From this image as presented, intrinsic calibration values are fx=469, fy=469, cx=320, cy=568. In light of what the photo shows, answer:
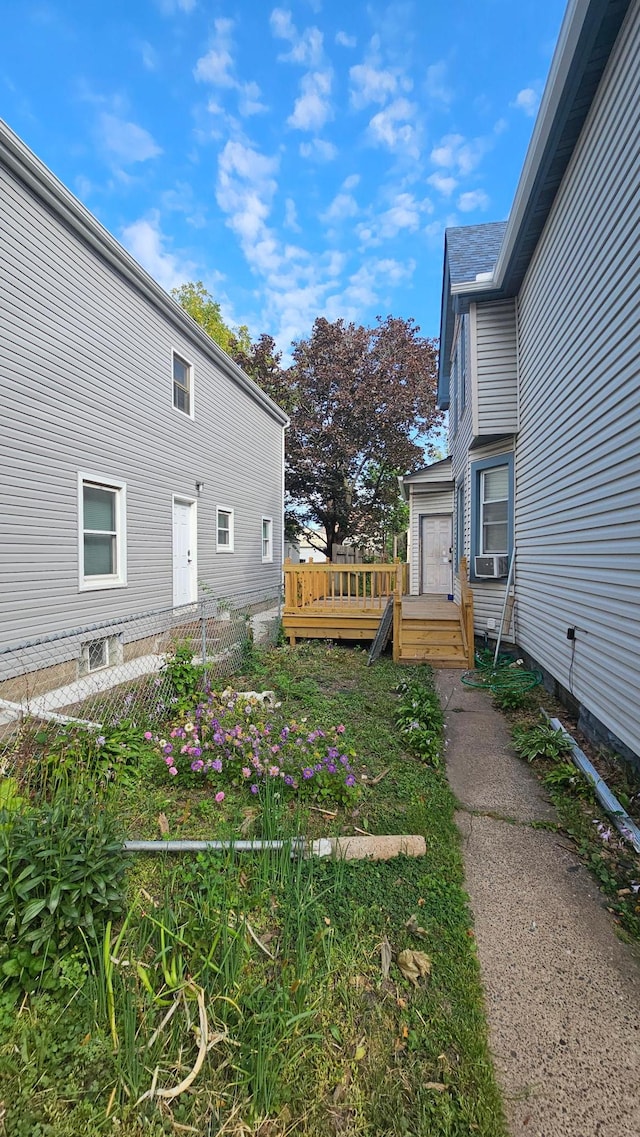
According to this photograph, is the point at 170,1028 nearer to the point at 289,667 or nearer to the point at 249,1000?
the point at 249,1000

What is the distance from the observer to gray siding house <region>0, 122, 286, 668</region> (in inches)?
194

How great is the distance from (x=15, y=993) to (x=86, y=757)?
5.43 feet

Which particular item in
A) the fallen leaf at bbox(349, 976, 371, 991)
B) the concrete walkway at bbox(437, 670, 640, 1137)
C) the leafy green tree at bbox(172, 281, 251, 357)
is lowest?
the concrete walkway at bbox(437, 670, 640, 1137)

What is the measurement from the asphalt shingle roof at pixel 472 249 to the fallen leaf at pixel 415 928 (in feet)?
26.4

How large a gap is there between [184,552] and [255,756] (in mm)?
5986

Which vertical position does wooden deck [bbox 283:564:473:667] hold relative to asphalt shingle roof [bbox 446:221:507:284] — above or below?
below

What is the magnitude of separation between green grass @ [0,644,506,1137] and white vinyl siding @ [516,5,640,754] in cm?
193

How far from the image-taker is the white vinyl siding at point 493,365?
22.0 feet

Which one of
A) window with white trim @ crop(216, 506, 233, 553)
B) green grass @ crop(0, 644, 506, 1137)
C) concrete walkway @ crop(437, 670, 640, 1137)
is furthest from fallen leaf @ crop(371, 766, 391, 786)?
window with white trim @ crop(216, 506, 233, 553)

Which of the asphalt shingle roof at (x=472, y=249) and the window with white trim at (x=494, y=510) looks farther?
the asphalt shingle roof at (x=472, y=249)

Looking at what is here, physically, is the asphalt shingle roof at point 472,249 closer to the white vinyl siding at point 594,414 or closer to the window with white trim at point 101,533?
the white vinyl siding at point 594,414

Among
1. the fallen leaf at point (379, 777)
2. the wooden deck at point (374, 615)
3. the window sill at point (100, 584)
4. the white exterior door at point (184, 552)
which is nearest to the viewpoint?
the fallen leaf at point (379, 777)

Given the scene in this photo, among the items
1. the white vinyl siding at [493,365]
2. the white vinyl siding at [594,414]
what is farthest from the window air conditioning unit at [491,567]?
the white vinyl siding at [493,365]

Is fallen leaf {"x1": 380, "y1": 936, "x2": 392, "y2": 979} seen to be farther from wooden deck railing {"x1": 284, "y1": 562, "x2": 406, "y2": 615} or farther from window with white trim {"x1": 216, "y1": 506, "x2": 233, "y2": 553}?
window with white trim {"x1": 216, "y1": 506, "x2": 233, "y2": 553}
